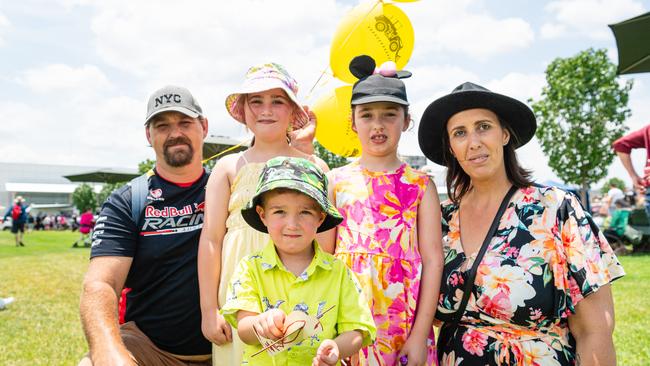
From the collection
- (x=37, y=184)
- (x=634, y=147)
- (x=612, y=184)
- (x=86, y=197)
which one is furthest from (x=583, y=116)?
(x=37, y=184)

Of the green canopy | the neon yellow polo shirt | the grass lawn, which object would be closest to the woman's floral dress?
the neon yellow polo shirt

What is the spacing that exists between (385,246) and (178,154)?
148cm

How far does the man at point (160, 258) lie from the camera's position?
291 centimetres

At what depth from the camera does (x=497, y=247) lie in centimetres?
249

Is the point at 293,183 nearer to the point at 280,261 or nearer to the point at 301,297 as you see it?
the point at 280,261

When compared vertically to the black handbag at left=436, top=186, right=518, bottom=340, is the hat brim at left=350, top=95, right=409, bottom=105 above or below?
above

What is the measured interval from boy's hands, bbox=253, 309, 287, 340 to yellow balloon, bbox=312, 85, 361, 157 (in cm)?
286

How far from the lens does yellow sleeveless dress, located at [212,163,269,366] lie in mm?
2602

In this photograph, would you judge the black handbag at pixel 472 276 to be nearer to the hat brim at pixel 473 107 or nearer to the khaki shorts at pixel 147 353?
the hat brim at pixel 473 107

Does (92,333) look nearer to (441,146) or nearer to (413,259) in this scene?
(413,259)

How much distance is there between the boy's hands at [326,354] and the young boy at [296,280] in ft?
0.50

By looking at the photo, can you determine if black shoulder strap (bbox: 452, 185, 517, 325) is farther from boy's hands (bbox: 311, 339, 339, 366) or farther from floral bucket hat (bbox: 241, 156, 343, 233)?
boy's hands (bbox: 311, 339, 339, 366)

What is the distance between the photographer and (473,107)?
2600 millimetres

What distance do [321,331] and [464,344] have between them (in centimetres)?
89
